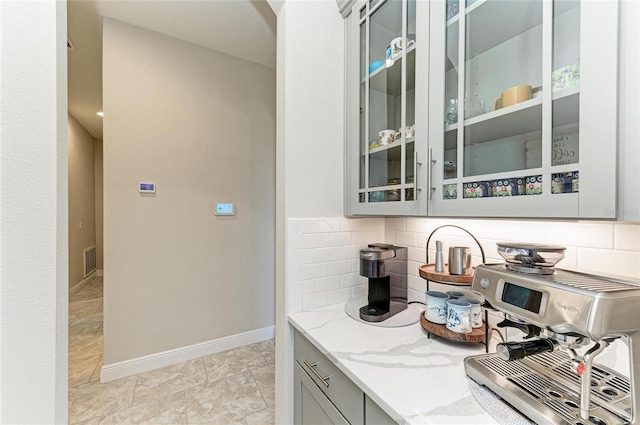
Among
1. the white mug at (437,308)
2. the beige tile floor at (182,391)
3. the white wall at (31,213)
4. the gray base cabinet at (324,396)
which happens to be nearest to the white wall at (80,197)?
the beige tile floor at (182,391)

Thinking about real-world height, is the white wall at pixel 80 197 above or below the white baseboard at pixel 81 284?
above

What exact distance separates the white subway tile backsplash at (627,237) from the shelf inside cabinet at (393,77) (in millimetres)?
789

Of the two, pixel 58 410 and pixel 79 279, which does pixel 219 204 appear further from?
pixel 79 279

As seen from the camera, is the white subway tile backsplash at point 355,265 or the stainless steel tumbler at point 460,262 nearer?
the stainless steel tumbler at point 460,262

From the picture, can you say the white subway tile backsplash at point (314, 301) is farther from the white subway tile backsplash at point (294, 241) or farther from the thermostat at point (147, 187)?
the thermostat at point (147, 187)

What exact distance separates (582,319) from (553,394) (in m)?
0.29

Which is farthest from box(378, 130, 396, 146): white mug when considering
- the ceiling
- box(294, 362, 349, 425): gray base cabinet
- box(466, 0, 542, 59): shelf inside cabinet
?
the ceiling

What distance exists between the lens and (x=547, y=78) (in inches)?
26.0

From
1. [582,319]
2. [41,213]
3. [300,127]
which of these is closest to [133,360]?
[41,213]

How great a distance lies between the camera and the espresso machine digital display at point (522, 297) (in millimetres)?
575

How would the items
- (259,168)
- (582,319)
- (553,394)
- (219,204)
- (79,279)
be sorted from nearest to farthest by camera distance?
1. (582,319)
2. (553,394)
3. (219,204)
4. (259,168)
5. (79,279)

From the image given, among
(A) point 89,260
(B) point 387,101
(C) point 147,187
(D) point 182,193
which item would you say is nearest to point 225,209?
(D) point 182,193

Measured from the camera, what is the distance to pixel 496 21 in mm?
812

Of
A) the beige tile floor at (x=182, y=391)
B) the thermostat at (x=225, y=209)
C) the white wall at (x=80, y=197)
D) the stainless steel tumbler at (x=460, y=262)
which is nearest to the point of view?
the stainless steel tumbler at (x=460, y=262)
